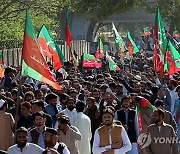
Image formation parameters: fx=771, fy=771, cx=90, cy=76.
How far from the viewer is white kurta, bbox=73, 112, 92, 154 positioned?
11.6m

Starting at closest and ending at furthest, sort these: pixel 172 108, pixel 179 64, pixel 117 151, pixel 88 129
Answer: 1. pixel 117 151
2. pixel 88 129
3. pixel 172 108
4. pixel 179 64

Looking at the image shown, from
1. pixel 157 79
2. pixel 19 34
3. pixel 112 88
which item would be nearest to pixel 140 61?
pixel 19 34

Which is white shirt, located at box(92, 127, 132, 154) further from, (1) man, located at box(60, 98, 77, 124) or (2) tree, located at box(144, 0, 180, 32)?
(2) tree, located at box(144, 0, 180, 32)

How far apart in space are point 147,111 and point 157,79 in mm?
6716

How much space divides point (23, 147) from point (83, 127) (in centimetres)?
286

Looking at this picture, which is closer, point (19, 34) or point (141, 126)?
Result: point (141, 126)

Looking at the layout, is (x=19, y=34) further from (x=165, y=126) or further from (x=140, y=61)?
(x=165, y=126)

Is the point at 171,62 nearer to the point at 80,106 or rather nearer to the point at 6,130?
the point at 80,106

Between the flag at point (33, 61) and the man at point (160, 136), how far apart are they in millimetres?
1627

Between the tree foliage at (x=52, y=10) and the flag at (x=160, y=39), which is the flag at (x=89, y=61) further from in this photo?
the flag at (x=160, y=39)

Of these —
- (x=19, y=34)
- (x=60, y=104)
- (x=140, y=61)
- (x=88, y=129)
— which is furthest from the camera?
(x=19, y=34)

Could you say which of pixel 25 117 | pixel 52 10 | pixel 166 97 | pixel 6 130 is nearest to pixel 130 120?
pixel 25 117

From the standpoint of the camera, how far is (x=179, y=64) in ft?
60.1

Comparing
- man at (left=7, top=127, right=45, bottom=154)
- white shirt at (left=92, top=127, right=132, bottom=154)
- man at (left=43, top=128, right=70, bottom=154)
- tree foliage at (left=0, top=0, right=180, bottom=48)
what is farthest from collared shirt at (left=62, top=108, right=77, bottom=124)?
tree foliage at (left=0, top=0, right=180, bottom=48)
